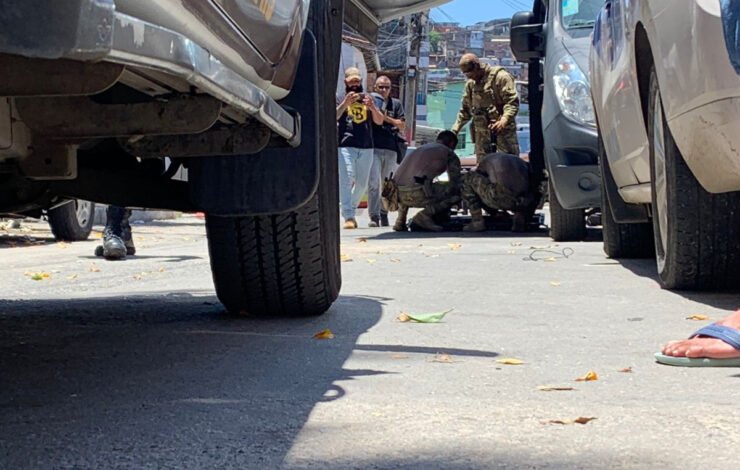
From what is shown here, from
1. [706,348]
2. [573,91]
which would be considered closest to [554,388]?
[706,348]

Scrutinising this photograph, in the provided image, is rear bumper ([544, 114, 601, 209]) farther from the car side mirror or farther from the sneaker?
the sneaker

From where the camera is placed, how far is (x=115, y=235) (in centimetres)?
759

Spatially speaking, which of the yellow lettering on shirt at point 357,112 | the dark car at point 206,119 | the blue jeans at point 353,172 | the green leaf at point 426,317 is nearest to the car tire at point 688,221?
the green leaf at point 426,317

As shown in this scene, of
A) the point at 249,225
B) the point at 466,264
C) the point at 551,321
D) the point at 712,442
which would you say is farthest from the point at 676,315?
the point at 466,264

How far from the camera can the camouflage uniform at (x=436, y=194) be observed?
1088 cm

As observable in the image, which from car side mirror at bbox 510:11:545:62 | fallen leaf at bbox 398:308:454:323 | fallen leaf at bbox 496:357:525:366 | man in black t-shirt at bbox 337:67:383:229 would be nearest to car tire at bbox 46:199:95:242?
man in black t-shirt at bbox 337:67:383:229

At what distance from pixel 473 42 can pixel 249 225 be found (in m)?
74.1

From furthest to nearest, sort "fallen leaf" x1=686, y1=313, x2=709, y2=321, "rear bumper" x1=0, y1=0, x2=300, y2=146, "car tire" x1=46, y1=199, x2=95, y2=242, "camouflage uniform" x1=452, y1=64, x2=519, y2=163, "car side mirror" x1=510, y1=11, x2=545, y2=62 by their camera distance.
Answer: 1. "camouflage uniform" x1=452, y1=64, x2=519, y2=163
2. "car tire" x1=46, y1=199, x2=95, y2=242
3. "car side mirror" x1=510, y1=11, x2=545, y2=62
4. "fallen leaf" x1=686, y1=313, x2=709, y2=321
5. "rear bumper" x1=0, y1=0, x2=300, y2=146

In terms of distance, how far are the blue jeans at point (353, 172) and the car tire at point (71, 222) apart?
2.94m

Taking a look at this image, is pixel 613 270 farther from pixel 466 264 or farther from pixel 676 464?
pixel 676 464

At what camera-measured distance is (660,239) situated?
4656mm

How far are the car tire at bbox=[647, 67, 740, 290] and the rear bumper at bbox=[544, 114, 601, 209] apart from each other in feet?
9.22

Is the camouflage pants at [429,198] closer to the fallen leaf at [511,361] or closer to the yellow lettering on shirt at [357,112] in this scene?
the yellow lettering on shirt at [357,112]

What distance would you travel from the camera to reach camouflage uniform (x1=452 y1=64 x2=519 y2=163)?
11008 mm
